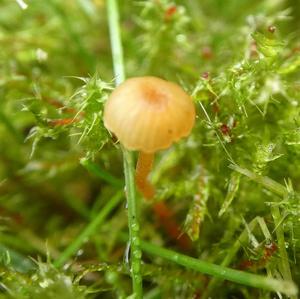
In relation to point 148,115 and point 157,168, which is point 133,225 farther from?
point 157,168

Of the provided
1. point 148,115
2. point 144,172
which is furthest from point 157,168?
point 148,115

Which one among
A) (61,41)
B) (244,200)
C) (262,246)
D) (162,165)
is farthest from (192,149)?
(61,41)

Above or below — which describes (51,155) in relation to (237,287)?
above

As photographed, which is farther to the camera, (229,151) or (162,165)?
(162,165)

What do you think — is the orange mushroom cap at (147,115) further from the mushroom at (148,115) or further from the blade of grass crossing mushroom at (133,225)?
the blade of grass crossing mushroom at (133,225)

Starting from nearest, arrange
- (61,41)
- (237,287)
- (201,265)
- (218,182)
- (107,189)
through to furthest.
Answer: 1. (201,265)
2. (237,287)
3. (218,182)
4. (107,189)
5. (61,41)

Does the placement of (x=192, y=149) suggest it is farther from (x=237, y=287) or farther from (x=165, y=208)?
(x=237, y=287)

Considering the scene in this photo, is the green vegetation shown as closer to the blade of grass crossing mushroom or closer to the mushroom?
the blade of grass crossing mushroom
